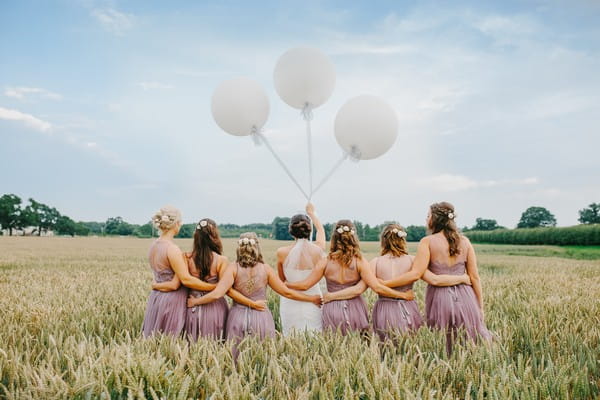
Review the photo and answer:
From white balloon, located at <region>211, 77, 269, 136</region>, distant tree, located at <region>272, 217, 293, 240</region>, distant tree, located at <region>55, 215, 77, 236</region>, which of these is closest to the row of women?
white balloon, located at <region>211, 77, 269, 136</region>

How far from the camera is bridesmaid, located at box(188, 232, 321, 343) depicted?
4465 millimetres

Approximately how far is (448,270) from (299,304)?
5.59 ft

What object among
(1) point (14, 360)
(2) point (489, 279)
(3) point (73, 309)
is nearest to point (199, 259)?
(1) point (14, 360)

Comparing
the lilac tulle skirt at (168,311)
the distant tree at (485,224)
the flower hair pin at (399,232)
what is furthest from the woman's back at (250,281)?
the distant tree at (485,224)

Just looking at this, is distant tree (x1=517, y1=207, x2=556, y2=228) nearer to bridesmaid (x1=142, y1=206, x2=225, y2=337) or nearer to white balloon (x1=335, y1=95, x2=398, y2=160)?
white balloon (x1=335, y1=95, x2=398, y2=160)

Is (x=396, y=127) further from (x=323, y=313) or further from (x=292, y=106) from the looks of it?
(x=323, y=313)

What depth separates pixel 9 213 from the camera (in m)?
86.6

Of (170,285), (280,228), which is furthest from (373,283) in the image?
(280,228)

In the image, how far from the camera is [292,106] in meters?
7.57

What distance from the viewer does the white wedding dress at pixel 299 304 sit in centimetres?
478

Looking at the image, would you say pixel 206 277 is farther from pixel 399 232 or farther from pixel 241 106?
pixel 241 106

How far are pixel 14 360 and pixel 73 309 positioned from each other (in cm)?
374

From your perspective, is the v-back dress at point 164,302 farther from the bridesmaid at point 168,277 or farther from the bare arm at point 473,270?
the bare arm at point 473,270

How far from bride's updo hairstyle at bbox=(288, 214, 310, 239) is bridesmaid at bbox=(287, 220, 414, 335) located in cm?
33
